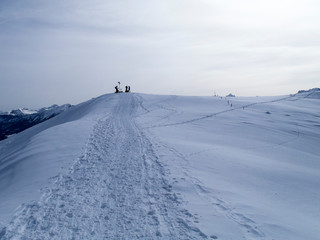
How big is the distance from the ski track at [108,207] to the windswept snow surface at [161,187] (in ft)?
0.08

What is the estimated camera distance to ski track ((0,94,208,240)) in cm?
556

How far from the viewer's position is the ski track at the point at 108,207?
5562 mm

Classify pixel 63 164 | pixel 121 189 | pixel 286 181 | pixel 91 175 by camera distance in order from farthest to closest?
pixel 63 164 → pixel 286 181 → pixel 91 175 → pixel 121 189

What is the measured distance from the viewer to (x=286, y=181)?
31.2 ft

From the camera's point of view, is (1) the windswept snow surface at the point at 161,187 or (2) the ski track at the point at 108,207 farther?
(1) the windswept snow surface at the point at 161,187

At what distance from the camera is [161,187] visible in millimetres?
7816

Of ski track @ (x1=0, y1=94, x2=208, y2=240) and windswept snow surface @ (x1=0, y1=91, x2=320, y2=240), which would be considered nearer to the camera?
ski track @ (x1=0, y1=94, x2=208, y2=240)

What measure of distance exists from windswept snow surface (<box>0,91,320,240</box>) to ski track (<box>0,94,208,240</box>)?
0.08 feet

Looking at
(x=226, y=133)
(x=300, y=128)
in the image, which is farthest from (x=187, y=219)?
(x=300, y=128)

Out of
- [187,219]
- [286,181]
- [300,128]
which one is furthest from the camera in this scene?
[300,128]

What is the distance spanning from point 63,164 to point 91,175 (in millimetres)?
1884

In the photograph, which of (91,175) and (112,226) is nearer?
(112,226)

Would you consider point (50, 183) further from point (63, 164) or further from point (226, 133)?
point (226, 133)

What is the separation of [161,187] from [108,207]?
1810mm
